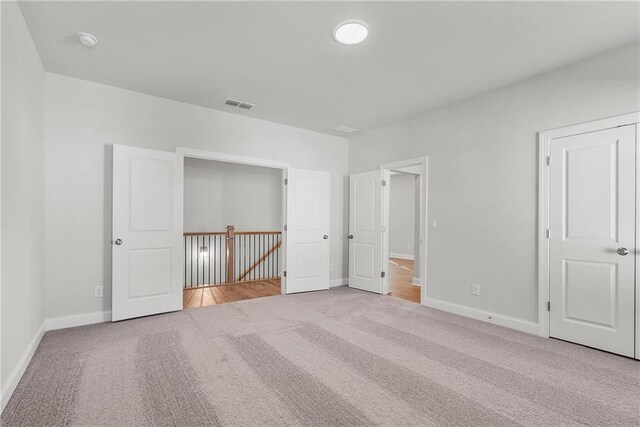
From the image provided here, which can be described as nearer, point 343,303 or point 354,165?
point 343,303

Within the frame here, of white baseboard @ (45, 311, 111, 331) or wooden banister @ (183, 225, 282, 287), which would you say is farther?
wooden banister @ (183, 225, 282, 287)

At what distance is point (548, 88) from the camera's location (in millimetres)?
3186

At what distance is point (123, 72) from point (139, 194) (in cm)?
134

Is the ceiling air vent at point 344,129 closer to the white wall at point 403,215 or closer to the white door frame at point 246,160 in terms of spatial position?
the white door frame at point 246,160

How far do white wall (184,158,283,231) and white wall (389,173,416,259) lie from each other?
3.92 meters

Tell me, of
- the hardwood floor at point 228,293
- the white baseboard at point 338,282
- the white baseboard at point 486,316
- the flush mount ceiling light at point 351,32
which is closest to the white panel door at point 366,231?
the white baseboard at point 338,282

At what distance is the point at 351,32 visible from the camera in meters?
2.50

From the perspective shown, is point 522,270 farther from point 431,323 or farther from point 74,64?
point 74,64

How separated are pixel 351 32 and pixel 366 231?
3.33 metres

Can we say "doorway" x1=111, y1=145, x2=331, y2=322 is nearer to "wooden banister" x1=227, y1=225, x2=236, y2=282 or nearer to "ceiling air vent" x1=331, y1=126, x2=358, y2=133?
"ceiling air vent" x1=331, y1=126, x2=358, y2=133

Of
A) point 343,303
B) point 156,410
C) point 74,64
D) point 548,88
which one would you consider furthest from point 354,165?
point 156,410

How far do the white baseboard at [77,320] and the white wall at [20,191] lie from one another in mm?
172

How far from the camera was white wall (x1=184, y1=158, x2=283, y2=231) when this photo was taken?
7031mm

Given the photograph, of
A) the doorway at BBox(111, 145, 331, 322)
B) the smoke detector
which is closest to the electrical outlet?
the doorway at BBox(111, 145, 331, 322)
